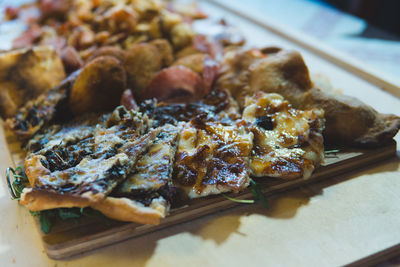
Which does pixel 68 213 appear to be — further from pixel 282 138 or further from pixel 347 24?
pixel 347 24

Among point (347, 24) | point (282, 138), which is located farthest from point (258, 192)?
point (347, 24)

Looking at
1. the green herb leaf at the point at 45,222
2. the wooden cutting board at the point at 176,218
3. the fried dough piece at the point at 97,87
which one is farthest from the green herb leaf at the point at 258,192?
the fried dough piece at the point at 97,87

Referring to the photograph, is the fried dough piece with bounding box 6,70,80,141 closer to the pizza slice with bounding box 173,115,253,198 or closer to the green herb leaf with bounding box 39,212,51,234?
the green herb leaf with bounding box 39,212,51,234

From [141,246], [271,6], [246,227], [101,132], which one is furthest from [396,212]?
[271,6]

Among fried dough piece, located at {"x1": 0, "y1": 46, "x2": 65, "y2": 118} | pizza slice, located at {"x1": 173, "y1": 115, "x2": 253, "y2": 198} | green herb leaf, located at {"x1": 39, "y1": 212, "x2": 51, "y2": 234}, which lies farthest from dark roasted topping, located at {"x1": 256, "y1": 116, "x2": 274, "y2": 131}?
fried dough piece, located at {"x1": 0, "y1": 46, "x2": 65, "y2": 118}

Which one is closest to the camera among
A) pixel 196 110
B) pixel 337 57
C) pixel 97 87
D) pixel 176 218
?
pixel 176 218

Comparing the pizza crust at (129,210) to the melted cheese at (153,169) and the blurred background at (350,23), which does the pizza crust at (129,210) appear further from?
the blurred background at (350,23)
